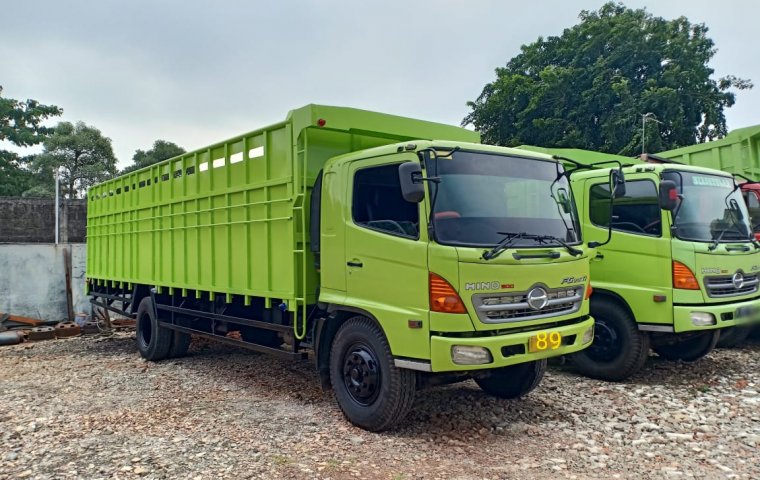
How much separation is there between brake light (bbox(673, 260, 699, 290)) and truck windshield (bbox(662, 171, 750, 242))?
0.31 metres

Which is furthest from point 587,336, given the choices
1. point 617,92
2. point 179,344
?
point 617,92

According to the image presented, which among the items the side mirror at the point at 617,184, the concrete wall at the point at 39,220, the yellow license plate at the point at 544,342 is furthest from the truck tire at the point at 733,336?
the concrete wall at the point at 39,220

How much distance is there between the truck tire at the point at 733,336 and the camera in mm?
6121

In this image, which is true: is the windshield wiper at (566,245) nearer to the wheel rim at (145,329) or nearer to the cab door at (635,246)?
the cab door at (635,246)

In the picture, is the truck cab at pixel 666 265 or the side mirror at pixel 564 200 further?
the truck cab at pixel 666 265

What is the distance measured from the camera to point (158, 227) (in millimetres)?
7504

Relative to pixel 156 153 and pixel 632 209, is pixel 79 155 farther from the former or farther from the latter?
pixel 632 209

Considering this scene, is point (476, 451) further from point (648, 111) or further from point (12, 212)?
point (648, 111)

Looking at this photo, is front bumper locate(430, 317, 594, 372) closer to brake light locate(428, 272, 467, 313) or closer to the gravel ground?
brake light locate(428, 272, 467, 313)

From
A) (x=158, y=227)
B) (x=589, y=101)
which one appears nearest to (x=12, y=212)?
(x=158, y=227)

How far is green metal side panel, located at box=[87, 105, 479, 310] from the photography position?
509 cm

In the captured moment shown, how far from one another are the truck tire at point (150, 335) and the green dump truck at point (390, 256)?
154 cm

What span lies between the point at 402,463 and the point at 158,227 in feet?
16.9

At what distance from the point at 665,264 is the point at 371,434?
3.44 m
